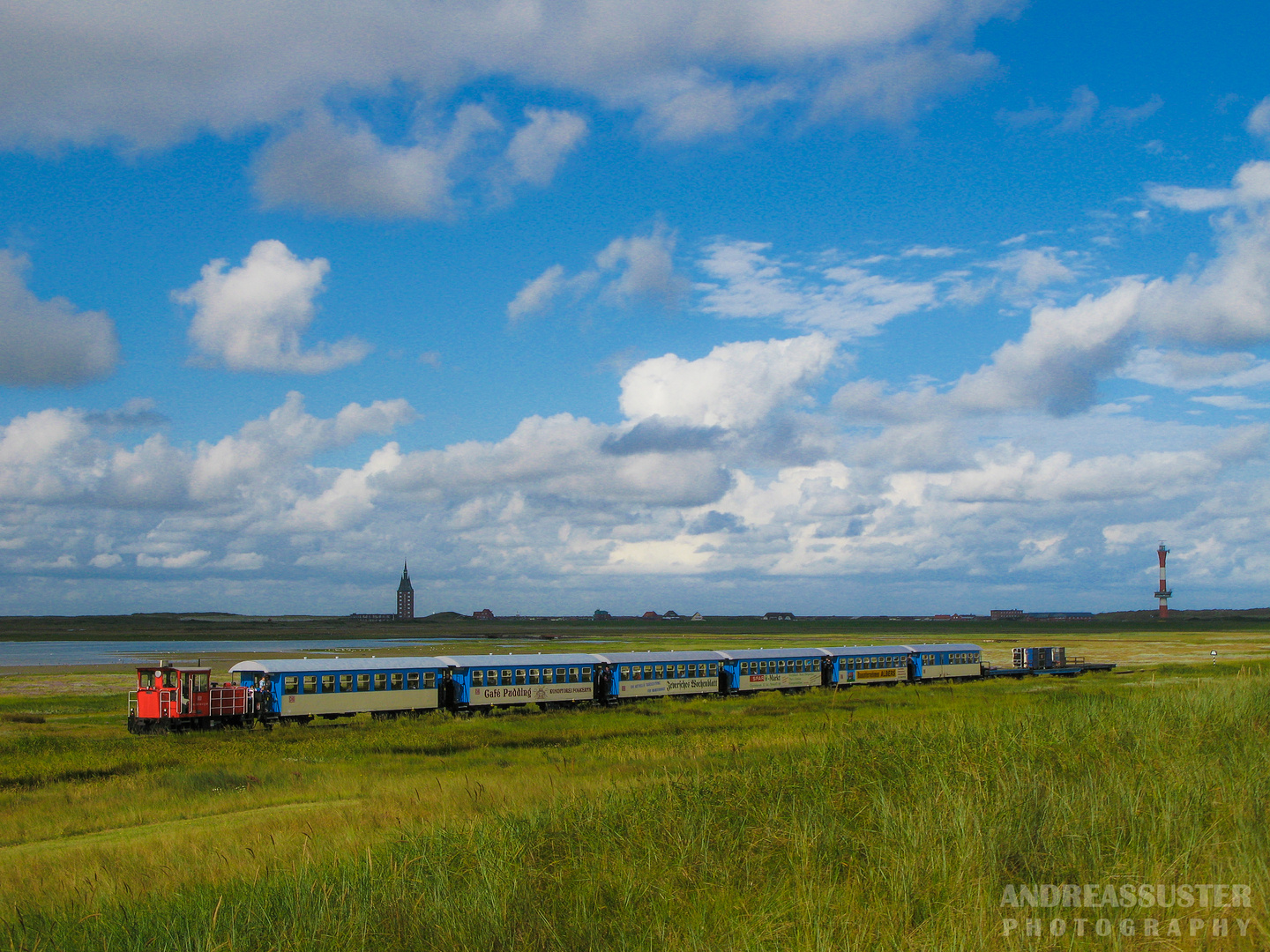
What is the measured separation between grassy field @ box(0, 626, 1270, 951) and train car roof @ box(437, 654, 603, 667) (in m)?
24.2

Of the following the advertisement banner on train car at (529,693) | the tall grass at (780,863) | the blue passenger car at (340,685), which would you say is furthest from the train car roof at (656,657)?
the tall grass at (780,863)

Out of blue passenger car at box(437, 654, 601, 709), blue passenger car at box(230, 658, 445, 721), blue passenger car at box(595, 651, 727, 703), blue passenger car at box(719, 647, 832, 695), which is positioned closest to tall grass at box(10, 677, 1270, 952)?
blue passenger car at box(230, 658, 445, 721)

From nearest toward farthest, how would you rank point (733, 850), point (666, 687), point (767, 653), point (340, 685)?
point (733, 850), point (340, 685), point (666, 687), point (767, 653)

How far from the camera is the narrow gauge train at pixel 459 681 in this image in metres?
39.0

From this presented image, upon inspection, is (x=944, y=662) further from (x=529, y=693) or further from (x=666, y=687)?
(x=529, y=693)

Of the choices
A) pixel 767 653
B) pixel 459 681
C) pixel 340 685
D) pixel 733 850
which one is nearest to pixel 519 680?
pixel 459 681

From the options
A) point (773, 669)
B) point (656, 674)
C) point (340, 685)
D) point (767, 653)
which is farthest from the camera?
point (767, 653)

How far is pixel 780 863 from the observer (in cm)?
954

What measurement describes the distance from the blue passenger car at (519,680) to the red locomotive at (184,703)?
9.59 m

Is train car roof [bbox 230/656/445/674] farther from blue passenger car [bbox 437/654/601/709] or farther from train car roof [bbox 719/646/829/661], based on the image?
train car roof [bbox 719/646/829/661]

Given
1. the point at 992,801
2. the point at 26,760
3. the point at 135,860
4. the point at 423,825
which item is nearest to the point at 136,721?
the point at 26,760

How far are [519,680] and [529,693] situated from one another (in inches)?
35.4

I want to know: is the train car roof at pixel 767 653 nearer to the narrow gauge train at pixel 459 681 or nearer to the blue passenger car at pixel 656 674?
the narrow gauge train at pixel 459 681

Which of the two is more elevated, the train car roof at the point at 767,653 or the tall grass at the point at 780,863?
the tall grass at the point at 780,863
